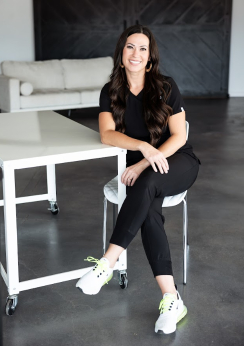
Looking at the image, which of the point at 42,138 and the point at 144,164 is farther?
the point at 42,138

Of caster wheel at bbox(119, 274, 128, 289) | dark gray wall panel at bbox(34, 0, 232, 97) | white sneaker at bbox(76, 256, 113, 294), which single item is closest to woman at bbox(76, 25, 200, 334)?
white sneaker at bbox(76, 256, 113, 294)

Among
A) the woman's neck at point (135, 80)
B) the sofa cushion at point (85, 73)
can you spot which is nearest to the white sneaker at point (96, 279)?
the woman's neck at point (135, 80)

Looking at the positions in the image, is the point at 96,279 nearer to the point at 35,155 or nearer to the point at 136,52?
the point at 35,155

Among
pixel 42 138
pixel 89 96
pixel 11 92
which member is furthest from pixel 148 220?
pixel 89 96

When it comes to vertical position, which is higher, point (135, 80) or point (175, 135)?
point (135, 80)

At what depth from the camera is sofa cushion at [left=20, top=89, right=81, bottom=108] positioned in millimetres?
7215

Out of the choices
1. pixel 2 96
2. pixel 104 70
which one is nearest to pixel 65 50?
pixel 104 70

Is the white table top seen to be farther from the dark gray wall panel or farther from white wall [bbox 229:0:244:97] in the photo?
white wall [bbox 229:0:244:97]

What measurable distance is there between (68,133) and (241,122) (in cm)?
466

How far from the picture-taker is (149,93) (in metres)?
2.76

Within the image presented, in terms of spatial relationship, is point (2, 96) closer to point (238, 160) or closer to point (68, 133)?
point (238, 160)

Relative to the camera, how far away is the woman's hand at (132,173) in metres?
2.63

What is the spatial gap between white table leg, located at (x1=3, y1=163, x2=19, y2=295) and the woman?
13.3 inches

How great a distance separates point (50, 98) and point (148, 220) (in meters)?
5.09
